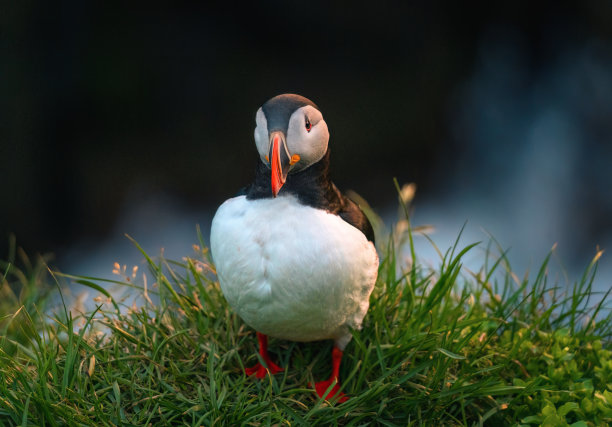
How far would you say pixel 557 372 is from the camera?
1.98 meters

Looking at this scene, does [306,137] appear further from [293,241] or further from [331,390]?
[331,390]

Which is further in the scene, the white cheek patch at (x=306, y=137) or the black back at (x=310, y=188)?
the black back at (x=310, y=188)

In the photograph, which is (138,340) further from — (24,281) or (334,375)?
(24,281)

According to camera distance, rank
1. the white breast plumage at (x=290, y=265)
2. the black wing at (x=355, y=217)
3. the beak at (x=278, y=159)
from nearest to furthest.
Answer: the beak at (x=278, y=159)
the white breast plumage at (x=290, y=265)
the black wing at (x=355, y=217)

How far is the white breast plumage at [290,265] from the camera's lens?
172cm

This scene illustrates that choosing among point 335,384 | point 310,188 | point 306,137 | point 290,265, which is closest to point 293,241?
point 290,265

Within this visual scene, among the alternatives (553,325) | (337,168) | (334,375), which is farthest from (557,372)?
(337,168)

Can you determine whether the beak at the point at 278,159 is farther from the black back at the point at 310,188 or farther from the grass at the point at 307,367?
the grass at the point at 307,367

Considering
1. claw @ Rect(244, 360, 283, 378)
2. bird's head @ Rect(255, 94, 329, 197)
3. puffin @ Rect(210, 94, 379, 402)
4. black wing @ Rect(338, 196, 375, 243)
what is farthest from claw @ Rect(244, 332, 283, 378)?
bird's head @ Rect(255, 94, 329, 197)

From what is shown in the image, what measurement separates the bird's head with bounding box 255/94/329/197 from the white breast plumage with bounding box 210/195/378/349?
0.54 feet

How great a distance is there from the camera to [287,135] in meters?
1.66

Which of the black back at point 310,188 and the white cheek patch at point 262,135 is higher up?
the white cheek patch at point 262,135

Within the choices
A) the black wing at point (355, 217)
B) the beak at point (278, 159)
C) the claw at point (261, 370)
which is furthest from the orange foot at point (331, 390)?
the beak at point (278, 159)

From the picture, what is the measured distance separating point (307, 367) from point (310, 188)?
66cm
